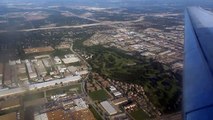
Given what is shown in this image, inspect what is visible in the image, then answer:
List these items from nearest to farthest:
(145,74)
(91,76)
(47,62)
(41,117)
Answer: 1. (41,117)
2. (91,76)
3. (145,74)
4. (47,62)

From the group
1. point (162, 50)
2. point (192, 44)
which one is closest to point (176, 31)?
point (162, 50)

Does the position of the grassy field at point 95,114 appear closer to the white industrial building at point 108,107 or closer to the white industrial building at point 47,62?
the white industrial building at point 108,107

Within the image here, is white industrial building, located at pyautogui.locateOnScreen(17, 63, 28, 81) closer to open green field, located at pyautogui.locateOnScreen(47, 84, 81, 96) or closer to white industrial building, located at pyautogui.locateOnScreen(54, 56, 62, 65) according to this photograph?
white industrial building, located at pyautogui.locateOnScreen(54, 56, 62, 65)

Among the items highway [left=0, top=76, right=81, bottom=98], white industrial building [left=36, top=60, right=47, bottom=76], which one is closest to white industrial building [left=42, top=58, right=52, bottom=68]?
white industrial building [left=36, top=60, right=47, bottom=76]

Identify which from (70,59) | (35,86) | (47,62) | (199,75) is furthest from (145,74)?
(199,75)

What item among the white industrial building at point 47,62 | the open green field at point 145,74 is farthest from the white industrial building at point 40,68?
the open green field at point 145,74

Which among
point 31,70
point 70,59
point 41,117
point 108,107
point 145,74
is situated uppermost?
point 145,74

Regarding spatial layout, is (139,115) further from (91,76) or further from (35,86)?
(35,86)

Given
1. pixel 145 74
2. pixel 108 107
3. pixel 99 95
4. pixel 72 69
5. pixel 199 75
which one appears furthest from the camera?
pixel 72 69
